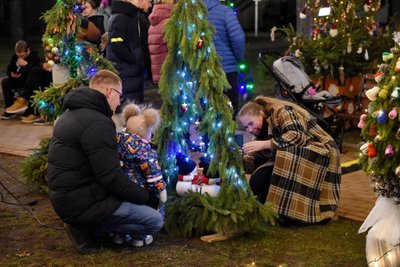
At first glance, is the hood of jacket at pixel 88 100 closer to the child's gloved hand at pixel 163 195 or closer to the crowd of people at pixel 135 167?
the crowd of people at pixel 135 167

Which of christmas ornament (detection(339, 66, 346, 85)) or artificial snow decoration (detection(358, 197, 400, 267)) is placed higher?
christmas ornament (detection(339, 66, 346, 85))

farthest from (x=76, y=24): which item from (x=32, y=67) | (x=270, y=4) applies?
(x=270, y=4)

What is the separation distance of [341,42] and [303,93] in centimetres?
179

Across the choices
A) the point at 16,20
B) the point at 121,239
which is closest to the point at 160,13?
the point at 121,239

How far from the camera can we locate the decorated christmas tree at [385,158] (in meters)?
4.66

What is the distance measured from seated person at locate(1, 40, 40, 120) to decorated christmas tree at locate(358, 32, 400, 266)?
7916 mm

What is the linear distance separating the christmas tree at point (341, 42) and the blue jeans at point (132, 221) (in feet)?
17.4

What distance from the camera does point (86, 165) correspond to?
5188 mm

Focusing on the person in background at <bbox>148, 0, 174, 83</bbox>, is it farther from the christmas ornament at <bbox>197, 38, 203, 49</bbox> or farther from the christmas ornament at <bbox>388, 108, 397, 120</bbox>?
the christmas ornament at <bbox>388, 108, 397, 120</bbox>

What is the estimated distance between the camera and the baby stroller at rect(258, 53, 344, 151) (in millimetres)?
8789

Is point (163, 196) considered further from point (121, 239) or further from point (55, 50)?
point (55, 50)

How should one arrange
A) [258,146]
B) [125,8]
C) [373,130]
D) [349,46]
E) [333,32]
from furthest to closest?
[333,32] → [349,46] → [125,8] → [258,146] → [373,130]

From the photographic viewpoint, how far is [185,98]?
5.82 metres

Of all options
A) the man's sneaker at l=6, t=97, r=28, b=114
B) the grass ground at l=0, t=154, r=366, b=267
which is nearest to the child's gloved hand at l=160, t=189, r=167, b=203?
the grass ground at l=0, t=154, r=366, b=267
